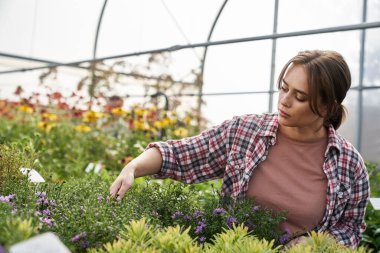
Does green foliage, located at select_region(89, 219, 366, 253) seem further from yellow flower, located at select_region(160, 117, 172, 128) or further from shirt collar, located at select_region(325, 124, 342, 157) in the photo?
yellow flower, located at select_region(160, 117, 172, 128)

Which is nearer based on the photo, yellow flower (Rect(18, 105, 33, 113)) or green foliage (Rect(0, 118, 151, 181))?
green foliage (Rect(0, 118, 151, 181))

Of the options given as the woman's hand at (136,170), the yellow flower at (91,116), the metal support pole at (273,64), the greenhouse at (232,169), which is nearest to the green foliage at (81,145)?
the greenhouse at (232,169)

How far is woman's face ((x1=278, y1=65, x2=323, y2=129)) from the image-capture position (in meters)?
1.55

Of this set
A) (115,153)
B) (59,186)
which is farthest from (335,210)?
(115,153)

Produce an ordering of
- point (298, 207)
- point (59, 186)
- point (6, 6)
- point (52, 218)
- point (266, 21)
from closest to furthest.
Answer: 1. point (52, 218)
2. point (59, 186)
3. point (298, 207)
4. point (266, 21)
5. point (6, 6)

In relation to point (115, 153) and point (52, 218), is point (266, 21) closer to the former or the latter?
point (115, 153)

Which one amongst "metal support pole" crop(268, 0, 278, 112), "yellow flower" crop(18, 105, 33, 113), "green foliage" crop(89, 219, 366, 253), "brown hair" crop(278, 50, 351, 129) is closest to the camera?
"green foliage" crop(89, 219, 366, 253)

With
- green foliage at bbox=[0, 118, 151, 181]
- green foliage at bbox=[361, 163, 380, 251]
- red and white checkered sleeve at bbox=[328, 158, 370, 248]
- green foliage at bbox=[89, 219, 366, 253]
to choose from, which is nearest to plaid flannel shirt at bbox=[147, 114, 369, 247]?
red and white checkered sleeve at bbox=[328, 158, 370, 248]

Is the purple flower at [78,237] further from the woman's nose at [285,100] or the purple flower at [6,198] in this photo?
the woman's nose at [285,100]

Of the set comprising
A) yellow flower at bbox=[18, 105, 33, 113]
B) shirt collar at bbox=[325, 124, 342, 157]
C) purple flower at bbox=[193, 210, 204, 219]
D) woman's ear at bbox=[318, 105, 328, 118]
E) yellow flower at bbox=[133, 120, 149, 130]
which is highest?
woman's ear at bbox=[318, 105, 328, 118]

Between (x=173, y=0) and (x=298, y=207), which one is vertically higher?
(x=173, y=0)

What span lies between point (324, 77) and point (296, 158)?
330 millimetres

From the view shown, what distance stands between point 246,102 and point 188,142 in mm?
4569

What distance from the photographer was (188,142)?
1730mm
